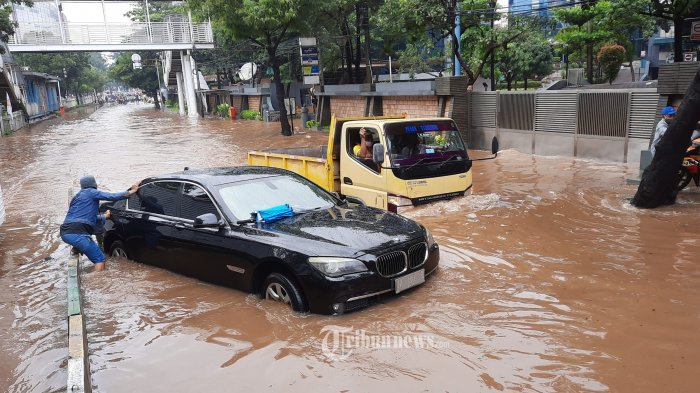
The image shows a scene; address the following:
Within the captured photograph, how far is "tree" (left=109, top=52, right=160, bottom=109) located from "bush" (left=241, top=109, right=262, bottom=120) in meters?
35.1

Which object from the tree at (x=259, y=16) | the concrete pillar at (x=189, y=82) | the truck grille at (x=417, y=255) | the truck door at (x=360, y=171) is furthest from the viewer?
the concrete pillar at (x=189, y=82)

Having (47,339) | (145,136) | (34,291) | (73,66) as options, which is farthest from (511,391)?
(73,66)

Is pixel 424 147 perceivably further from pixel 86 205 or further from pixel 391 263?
pixel 86 205

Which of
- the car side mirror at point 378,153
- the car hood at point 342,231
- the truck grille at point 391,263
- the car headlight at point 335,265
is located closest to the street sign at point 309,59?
the car side mirror at point 378,153

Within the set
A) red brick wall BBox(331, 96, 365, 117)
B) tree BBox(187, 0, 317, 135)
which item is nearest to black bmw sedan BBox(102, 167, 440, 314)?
red brick wall BBox(331, 96, 365, 117)

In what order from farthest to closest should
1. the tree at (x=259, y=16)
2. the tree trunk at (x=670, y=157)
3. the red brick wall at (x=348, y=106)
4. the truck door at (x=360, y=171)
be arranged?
the red brick wall at (x=348, y=106) < the tree at (x=259, y=16) < the truck door at (x=360, y=171) < the tree trunk at (x=670, y=157)

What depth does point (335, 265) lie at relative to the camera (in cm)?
514

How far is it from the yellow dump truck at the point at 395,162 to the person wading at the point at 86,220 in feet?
11.1

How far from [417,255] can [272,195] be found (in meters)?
1.90

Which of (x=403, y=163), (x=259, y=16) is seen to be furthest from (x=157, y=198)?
(x=259, y=16)

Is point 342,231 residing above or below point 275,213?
below

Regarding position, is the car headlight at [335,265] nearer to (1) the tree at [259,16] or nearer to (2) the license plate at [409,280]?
(2) the license plate at [409,280]

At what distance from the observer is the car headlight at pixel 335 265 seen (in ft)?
16.8

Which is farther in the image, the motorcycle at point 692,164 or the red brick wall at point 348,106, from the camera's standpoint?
the red brick wall at point 348,106
